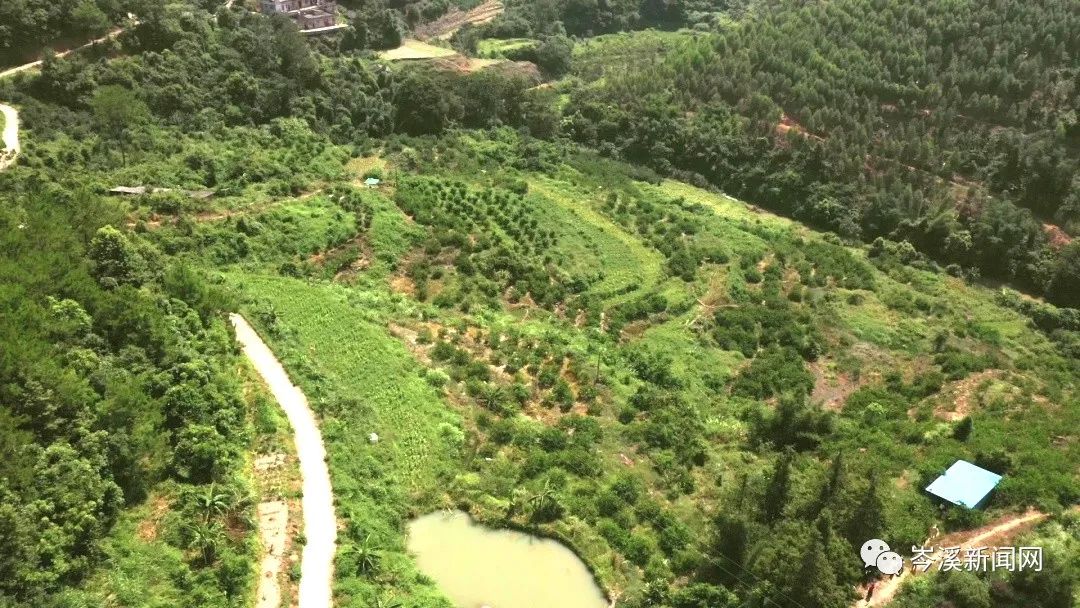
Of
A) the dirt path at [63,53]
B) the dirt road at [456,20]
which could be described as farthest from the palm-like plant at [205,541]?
the dirt road at [456,20]

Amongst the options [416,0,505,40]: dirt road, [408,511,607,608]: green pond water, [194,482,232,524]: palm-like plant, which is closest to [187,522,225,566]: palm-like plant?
[194,482,232,524]: palm-like plant

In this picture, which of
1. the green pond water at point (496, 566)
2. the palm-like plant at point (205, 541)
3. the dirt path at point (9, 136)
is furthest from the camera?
the dirt path at point (9, 136)

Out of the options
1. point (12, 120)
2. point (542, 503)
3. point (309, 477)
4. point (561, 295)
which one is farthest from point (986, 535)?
point (12, 120)

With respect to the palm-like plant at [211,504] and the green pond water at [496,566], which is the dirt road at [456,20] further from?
the palm-like plant at [211,504]

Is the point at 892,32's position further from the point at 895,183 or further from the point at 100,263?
the point at 100,263

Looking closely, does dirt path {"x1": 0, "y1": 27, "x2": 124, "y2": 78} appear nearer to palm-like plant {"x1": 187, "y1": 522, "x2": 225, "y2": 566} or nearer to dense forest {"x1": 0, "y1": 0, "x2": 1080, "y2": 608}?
dense forest {"x1": 0, "y1": 0, "x2": 1080, "y2": 608}

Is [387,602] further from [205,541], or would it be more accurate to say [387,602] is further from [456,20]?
[456,20]
